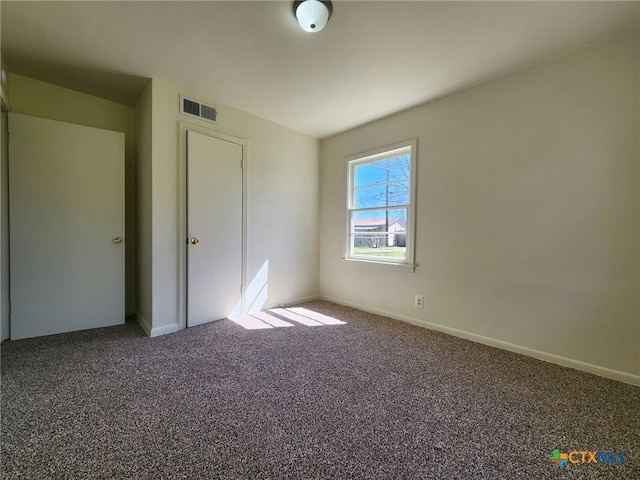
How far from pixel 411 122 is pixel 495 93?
810 millimetres

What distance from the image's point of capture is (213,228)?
115 inches

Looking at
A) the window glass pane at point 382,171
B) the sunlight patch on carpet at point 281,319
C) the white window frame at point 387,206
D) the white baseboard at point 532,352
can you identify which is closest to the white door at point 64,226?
the sunlight patch on carpet at point 281,319

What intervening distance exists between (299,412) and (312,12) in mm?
2400

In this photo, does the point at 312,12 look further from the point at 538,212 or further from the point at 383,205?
the point at 538,212

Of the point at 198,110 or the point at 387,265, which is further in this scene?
the point at 387,265

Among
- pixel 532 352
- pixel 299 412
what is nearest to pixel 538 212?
pixel 532 352

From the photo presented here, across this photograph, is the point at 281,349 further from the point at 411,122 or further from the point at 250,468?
the point at 411,122

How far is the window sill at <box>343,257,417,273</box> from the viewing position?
3011 mm

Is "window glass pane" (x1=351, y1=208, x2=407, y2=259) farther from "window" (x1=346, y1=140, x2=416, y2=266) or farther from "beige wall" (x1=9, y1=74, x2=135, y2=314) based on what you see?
"beige wall" (x1=9, y1=74, x2=135, y2=314)

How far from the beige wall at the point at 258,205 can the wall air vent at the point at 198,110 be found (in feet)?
0.17

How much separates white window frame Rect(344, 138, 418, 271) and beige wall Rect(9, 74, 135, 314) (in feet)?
8.73

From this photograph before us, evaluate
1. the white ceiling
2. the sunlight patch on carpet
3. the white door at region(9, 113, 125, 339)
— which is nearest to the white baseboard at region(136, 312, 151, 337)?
the white door at region(9, 113, 125, 339)

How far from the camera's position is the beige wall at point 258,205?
2.57 m

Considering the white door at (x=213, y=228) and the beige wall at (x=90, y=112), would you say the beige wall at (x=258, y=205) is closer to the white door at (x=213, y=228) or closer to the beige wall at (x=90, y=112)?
the white door at (x=213, y=228)
